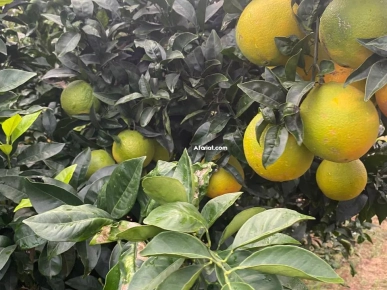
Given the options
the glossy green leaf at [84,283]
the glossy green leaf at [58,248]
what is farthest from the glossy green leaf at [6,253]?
the glossy green leaf at [84,283]

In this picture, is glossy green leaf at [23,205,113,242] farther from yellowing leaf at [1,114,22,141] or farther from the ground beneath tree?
the ground beneath tree

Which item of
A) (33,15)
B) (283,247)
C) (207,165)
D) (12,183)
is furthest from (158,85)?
(283,247)

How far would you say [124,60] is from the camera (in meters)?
1.46

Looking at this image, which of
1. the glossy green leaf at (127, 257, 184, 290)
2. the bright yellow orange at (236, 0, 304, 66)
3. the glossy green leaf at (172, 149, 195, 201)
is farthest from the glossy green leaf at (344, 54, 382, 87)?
the glossy green leaf at (127, 257, 184, 290)

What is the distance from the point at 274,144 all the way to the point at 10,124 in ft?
2.18

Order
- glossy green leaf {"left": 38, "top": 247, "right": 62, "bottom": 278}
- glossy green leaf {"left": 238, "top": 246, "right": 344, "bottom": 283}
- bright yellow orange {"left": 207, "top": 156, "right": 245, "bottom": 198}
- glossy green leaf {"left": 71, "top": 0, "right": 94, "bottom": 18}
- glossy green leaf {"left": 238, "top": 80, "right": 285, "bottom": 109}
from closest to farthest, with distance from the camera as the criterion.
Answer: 1. glossy green leaf {"left": 238, "top": 246, "right": 344, "bottom": 283}
2. glossy green leaf {"left": 238, "top": 80, "right": 285, "bottom": 109}
3. glossy green leaf {"left": 38, "top": 247, "right": 62, "bottom": 278}
4. bright yellow orange {"left": 207, "top": 156, "right": 245, "bottom": 198}
5. glossy green leaf {"left": 71, "top": 0, "right": 94, "bottom": 18}

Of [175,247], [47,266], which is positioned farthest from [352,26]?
[47,266]

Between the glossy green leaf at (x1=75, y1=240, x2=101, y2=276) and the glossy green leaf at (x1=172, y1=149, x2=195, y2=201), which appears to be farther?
the glossy green leaf at (x1=75, y1=240, x2=101, y2=276)

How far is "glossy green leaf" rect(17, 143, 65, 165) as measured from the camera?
1149mm

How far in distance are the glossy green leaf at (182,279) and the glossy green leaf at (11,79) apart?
68cm

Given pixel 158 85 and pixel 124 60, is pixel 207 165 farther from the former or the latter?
pixel 124 60

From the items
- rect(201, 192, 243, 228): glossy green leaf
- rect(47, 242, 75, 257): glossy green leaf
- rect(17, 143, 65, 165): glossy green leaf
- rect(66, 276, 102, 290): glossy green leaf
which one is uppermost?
rect(201, 192, 243, 228): glossy green leaf

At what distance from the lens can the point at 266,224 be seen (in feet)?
2.05

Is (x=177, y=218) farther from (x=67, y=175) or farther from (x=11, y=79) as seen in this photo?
(x=11, y=79)
